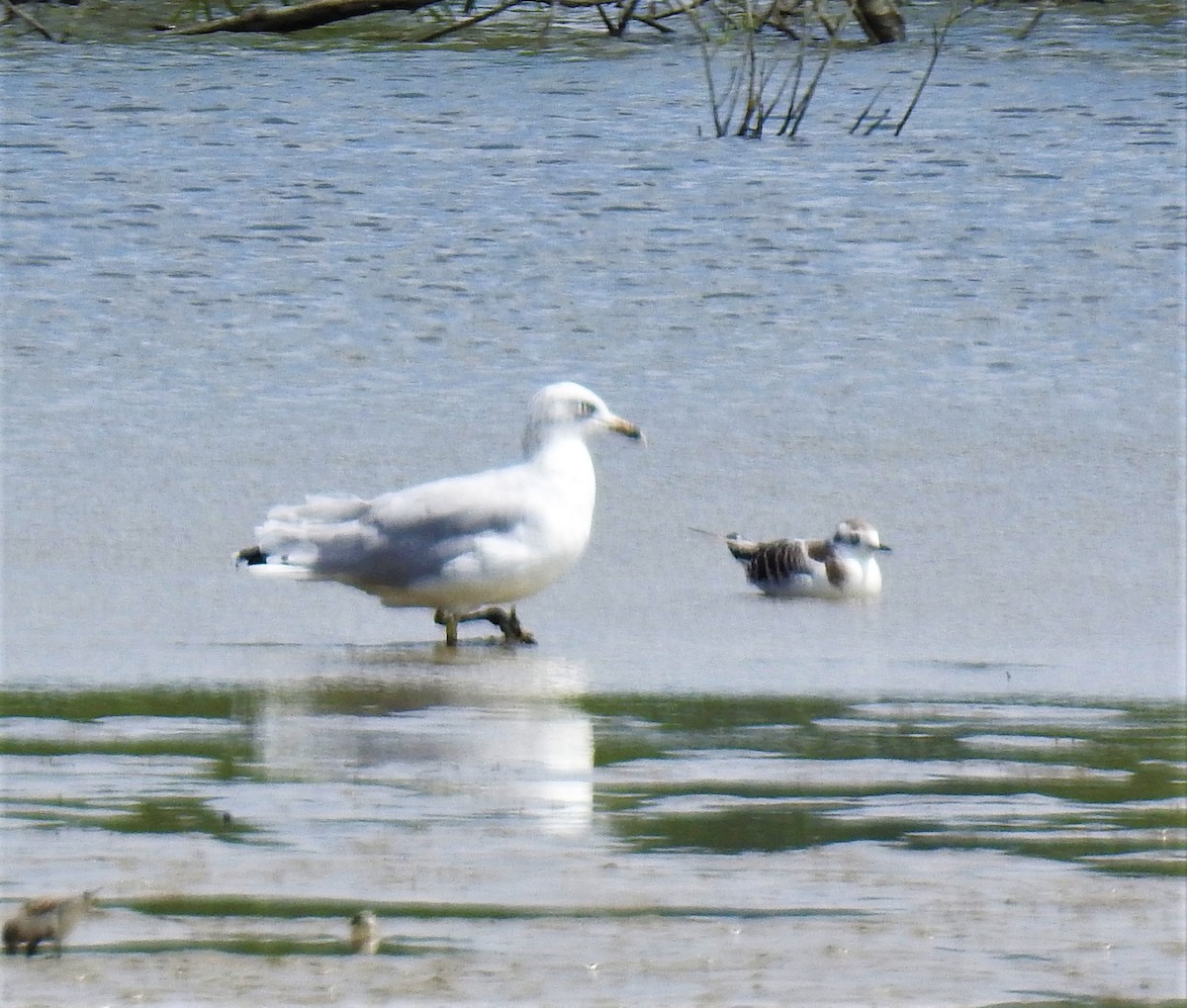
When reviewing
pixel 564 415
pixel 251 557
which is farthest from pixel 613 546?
pixel 251 557

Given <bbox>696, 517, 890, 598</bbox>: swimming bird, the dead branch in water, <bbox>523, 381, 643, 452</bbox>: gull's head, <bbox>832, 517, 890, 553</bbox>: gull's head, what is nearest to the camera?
<bbox>523, 381, 643, 452</bbox>: gull's head

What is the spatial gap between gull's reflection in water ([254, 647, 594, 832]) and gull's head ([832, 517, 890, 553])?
138 centimetres

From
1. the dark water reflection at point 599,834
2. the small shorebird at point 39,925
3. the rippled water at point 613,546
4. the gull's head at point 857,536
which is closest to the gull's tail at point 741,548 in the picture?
the rippled water at point 613,546

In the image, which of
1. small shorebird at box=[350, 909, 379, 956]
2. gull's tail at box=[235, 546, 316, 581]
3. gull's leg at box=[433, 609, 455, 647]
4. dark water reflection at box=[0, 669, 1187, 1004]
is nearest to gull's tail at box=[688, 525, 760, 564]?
gull's leg at box=[433, 609, 455, 647]

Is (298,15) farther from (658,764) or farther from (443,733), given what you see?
(658,764)

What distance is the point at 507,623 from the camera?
23.2 ft

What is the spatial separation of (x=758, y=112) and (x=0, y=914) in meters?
13.9

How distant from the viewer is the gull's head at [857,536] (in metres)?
7.89

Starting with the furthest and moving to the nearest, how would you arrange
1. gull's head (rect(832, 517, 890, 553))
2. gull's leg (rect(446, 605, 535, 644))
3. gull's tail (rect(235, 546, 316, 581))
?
gull's head (rect(832, 517, 890, 553)), gull's tail (rect(235, 546, 316, 581)), gull's leg (rect(446, 605, 535, 644))

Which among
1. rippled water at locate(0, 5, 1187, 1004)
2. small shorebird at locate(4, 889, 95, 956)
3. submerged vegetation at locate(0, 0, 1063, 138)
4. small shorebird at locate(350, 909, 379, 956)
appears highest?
small shorebird at locate(4, 889, 95, 956)

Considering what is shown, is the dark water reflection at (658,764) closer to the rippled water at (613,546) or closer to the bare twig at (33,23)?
the rippled water at (613,546)

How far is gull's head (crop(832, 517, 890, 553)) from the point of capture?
25.9 ft

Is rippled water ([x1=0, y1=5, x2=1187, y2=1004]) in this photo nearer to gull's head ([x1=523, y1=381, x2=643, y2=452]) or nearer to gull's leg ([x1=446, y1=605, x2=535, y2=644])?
gull's leg ([x1=446, y1=605, x2=535, y2=644])

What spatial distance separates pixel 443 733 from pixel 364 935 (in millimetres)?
1741
